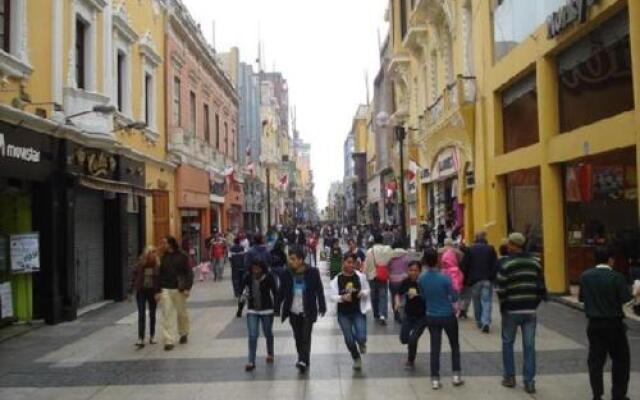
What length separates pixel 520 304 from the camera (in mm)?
8016

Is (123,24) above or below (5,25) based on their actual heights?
above

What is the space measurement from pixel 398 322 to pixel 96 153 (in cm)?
808

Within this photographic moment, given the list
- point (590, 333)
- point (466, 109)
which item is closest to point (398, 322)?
point (590, 333)

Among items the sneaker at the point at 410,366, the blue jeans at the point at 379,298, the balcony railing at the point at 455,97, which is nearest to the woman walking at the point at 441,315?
the sneaker at the point at 410,366

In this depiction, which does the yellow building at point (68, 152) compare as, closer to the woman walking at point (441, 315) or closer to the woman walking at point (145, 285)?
the woman walking at point (145, 285)

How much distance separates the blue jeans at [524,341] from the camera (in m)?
7.88

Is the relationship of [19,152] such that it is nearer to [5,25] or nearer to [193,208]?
[5,25]

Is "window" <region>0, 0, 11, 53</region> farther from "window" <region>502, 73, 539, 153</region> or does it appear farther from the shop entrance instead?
"window" <region>502, 73, 539, 153</region>

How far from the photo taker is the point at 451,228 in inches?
1040

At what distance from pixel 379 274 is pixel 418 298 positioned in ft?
13.2

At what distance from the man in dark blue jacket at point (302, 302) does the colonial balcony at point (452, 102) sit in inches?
543

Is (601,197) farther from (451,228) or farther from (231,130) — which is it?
(231,130)

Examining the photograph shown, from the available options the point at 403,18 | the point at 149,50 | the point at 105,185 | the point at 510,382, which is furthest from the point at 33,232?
the point at 403,18

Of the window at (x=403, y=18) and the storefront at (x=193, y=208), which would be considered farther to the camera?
the window at (x=403, y=18)
